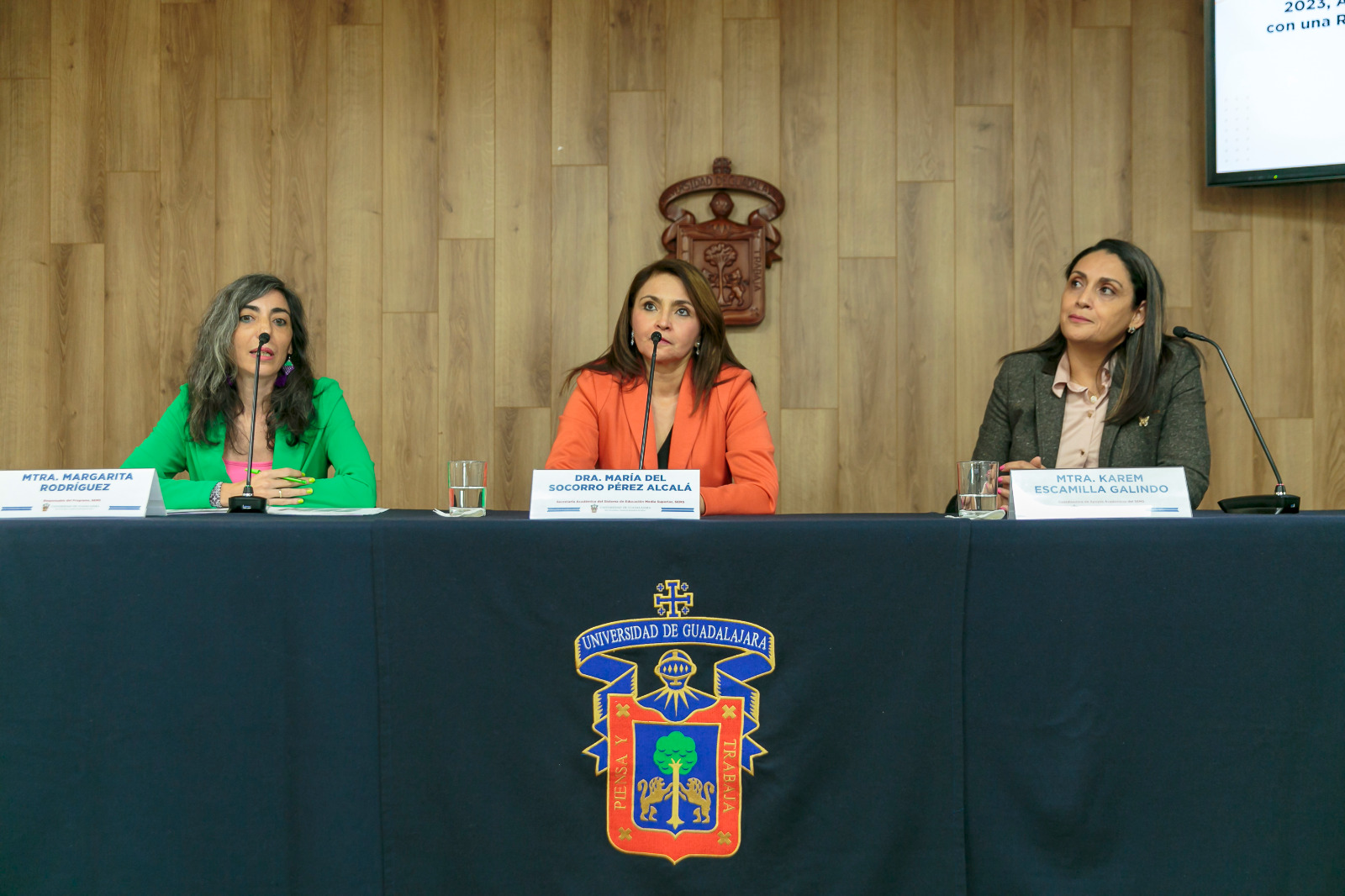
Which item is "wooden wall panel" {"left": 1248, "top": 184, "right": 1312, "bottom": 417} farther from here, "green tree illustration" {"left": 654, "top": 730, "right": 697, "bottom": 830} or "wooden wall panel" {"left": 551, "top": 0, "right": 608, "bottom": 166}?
"green tree illustration" {"left": 654, "top": 730, "right": 697, "bottom": 830}

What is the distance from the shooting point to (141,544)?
1315 millimetres

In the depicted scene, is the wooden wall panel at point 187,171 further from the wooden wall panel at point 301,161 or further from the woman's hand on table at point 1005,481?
the woman's hand on table at point 1005,481

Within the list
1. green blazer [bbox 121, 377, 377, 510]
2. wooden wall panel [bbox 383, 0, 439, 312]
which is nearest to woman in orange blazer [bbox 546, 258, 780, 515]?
green blazer [bbox 121, 377, 377, 510]

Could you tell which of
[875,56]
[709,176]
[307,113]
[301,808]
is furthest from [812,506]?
[307,113]

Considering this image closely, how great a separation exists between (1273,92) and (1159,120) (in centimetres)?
30

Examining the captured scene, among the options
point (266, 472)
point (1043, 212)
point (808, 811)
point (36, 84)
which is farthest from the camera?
point (36, 84)

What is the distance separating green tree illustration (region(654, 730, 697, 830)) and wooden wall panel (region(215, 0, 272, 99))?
8.59 feet

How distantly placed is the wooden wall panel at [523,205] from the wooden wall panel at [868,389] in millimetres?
949

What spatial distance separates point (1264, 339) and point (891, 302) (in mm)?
1148

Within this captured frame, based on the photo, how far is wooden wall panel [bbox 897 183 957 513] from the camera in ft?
9.14

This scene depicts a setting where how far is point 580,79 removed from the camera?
282 centimetres

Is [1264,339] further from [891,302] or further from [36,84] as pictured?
[36,84]

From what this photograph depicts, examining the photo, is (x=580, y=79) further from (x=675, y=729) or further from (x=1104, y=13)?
(x=675, y=729)

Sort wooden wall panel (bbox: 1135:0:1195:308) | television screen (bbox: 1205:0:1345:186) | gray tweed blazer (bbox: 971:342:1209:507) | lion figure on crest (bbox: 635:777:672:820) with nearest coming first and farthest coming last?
lion figure on crest (bbox: 635:777:672:820), gray tweed blazer (bbox: 971:342:1209:507), television screen (bbox: 1205:0:1345:186), wooden wall panel (bbox: 1135:0:1195:308)
